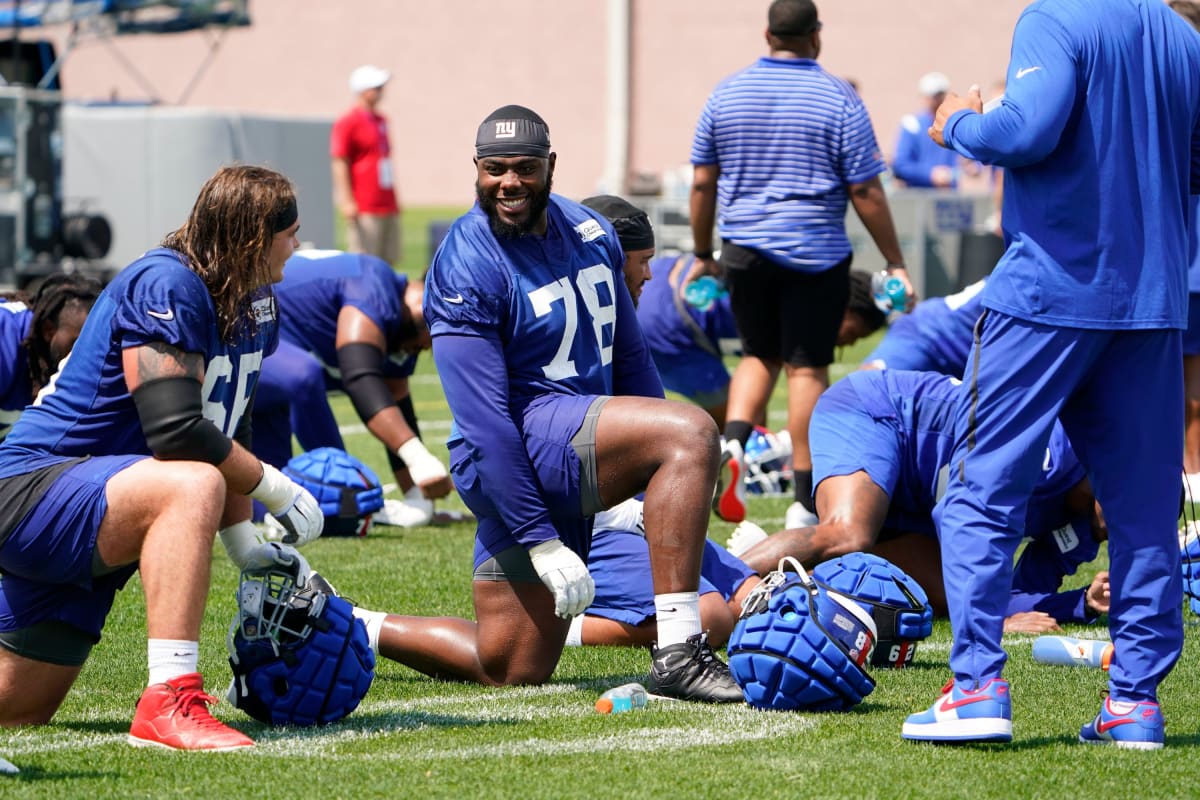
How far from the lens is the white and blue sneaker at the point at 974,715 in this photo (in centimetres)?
406

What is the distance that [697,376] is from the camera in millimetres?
9297

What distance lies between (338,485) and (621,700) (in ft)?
11.0

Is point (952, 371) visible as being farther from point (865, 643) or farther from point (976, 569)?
point (976, 569)

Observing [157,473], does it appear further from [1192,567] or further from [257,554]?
[1192,567]

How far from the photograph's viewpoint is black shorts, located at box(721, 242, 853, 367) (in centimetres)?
815

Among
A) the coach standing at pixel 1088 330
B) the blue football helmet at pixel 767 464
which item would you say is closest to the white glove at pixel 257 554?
the coach standing at pixel 1088 330

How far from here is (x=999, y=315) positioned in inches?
162

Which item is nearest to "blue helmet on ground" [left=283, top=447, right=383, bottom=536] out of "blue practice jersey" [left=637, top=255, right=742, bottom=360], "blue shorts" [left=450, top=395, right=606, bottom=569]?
"blue practice jersey" [left=637, top=255, right=742, bottom=360]

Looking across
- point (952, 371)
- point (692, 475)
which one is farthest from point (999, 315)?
point (952, 371)

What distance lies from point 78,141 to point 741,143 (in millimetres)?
12116

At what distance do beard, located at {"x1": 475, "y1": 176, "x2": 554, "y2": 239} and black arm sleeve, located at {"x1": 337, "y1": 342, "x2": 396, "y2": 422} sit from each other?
320cm

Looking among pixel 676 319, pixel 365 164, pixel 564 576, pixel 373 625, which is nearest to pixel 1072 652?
pixel 564 576

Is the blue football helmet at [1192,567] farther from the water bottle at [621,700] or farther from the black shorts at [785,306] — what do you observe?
the black shorts at [785,306]

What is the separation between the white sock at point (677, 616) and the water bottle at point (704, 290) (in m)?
4.22
